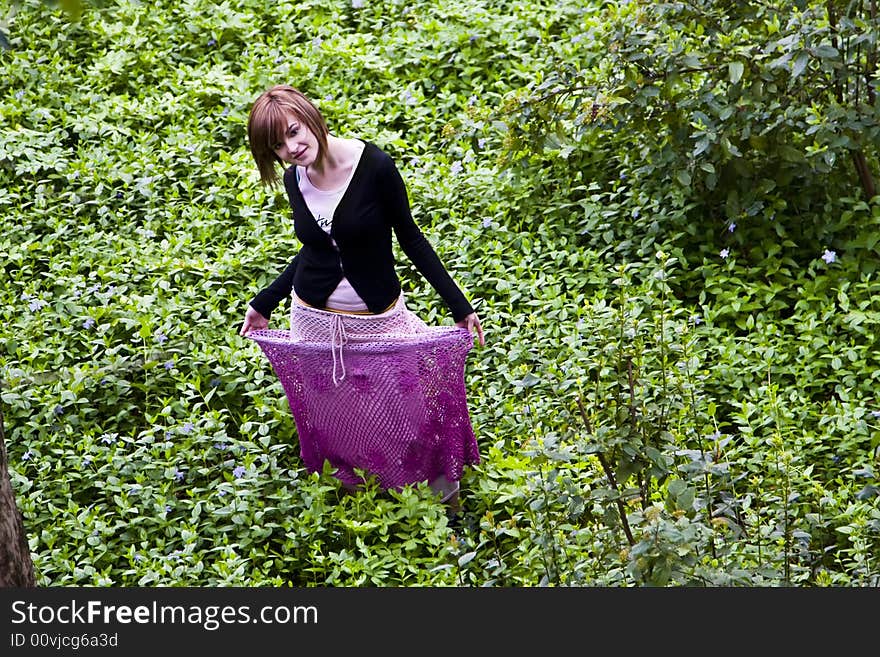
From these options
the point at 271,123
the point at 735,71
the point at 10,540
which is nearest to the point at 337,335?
the point at 271,123

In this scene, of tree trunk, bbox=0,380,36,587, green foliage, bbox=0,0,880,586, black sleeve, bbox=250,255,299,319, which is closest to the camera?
tree trunk, bbox=0,380,36,587

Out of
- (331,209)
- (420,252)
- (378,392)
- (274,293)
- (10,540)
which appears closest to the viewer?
(10,540)

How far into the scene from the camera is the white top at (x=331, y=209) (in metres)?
3.71

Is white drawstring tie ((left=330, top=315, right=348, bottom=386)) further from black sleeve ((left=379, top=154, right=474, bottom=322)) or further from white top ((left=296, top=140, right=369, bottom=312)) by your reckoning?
black sleeve ((left=379, top=154, right=474, bottom=322))

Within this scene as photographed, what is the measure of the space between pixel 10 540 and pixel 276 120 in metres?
1.45

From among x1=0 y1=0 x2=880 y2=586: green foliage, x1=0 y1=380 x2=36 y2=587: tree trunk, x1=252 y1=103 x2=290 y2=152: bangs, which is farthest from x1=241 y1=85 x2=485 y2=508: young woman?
x1=0 y1=380 x2=36 y2=587: tree trunk

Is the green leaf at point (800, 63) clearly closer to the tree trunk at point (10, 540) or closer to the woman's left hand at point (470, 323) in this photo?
the woman's left hand at point (470, 323)

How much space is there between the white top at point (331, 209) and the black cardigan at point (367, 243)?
2 centimetres

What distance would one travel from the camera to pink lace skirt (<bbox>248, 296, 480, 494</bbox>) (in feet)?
12.7

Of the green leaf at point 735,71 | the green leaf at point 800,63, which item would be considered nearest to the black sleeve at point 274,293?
the green leaf at point 735,71

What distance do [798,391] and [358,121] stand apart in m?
3.07

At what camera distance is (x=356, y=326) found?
389cm

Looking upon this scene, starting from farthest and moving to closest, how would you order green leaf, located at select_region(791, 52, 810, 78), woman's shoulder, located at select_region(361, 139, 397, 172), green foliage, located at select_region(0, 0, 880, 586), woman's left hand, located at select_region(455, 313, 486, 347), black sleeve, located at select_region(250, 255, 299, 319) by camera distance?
green leaf, located at select_region(791, 52, 810, 78) < black sleeve, located at select_region(250, 255, 299, 319) < woman's left hand, located at select_region(455, 313, 486, 347) < woman's shoulder, located at select_region(361, 139, 397, 172) < green foliage, located at select_region(0, 0, 880, 586)

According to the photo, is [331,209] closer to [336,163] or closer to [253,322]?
[336,163]
